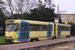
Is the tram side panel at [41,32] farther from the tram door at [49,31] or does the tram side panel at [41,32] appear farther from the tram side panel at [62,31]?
the tram side panel at [62,31]

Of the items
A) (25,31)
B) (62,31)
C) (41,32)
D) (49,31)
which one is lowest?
(62,31)

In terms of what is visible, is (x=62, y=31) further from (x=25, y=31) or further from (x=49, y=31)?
(x=25, y=31)

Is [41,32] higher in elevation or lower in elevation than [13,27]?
lower

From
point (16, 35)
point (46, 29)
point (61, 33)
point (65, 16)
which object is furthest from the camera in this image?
point (65, 16)

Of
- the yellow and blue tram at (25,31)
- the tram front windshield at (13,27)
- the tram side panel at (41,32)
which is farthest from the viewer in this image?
the tram side panel at (41,32)

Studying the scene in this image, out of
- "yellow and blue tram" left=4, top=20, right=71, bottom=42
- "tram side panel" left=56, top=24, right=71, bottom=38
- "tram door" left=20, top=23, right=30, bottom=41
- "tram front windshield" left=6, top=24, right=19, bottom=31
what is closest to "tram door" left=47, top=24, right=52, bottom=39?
"yellow and blue tram" left=4, top=20, right=71, bottom=42

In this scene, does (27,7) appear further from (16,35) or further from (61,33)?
(16,35)

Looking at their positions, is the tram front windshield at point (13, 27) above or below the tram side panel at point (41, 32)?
above

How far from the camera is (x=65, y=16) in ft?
249

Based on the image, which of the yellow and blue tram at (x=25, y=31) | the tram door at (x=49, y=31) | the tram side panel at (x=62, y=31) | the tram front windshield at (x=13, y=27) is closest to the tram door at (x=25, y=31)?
the yellow and blue tram at (x=25, y=31)

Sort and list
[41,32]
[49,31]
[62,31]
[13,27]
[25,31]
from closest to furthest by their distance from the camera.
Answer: [13,27]
[25,31]
[41,32]
[49,31]
[62,31]

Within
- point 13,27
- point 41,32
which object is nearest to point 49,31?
point 41,32

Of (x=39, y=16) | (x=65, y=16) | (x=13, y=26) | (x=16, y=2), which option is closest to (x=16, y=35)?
(x=13, y=26)

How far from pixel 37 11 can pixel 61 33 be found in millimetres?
16358
